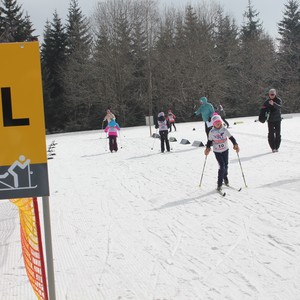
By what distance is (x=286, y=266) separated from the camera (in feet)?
13.9

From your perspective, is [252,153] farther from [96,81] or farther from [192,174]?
[96,81]

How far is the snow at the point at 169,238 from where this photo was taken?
12.9ft

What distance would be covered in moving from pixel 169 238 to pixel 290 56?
5077 centimetres

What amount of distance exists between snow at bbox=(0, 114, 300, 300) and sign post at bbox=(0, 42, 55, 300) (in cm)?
153

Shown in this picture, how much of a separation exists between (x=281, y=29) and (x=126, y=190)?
173 ft

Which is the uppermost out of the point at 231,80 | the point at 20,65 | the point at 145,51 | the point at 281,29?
the point at 281,29

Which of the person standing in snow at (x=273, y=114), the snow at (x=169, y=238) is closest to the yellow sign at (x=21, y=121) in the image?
the snow at (x=169, y=238)

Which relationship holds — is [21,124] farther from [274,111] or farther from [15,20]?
[15,20]

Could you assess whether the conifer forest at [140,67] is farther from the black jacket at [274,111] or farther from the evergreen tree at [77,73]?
the black jacket at [274,111]

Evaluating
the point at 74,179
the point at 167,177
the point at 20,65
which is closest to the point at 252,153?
the point at 167,177

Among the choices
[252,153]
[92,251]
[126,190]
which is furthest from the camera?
[252,153]

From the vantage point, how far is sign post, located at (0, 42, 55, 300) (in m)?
2.67

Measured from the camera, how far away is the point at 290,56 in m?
51.6

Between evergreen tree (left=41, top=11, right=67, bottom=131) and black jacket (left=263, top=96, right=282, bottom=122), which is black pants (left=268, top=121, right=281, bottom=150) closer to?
black jacket (left=263, top=96, right=282, bottom=122)
